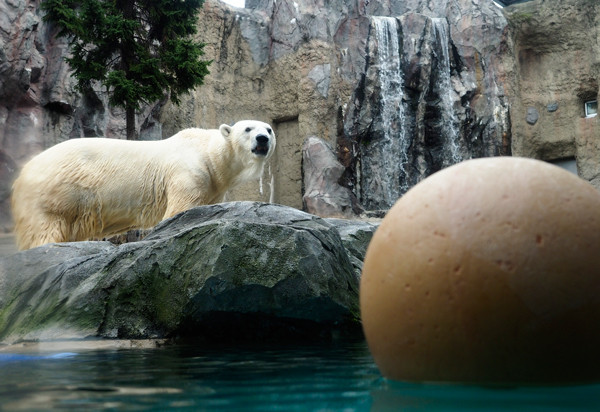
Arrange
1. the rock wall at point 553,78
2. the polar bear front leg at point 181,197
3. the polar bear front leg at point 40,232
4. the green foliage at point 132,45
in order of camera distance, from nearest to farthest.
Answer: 1. the polar bear front leg at point 40,232
2. the polar bear front leg at point 181,197
3. the green foliage at point 132,45
4. the rock wall at point 553,78

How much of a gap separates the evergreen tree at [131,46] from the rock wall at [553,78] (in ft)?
36.5

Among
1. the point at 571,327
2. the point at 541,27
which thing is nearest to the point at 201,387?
the point at 571,327

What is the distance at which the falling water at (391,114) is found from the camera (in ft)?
57.8

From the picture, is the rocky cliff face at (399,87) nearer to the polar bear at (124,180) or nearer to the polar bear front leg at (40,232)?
the polar bear at (124,180)

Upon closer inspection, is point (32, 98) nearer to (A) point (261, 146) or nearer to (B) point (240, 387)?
(A) point (261, 146)

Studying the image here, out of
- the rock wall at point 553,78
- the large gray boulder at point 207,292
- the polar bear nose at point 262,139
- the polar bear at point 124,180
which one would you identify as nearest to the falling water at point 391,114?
the rock wall at point 553,78

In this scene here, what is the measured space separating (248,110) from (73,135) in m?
6.76

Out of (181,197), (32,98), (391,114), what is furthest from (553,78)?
(181,197)

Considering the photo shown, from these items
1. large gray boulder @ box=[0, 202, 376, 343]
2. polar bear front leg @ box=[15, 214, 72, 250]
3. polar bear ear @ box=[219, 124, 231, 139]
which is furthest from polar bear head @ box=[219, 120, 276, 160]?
large gray boulder @ box=[0, 202, 376, 343]

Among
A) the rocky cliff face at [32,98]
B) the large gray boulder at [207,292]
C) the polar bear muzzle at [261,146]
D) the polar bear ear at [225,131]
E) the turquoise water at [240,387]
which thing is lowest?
the turquoise water at [240,387]

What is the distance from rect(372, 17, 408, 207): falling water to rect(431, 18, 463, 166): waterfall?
1.20 metres

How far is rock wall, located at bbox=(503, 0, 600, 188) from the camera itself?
1759 centimetres

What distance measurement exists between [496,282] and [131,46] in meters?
9.62

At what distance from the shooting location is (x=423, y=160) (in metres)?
17.8
